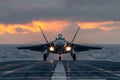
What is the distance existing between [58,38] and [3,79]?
28.4 m

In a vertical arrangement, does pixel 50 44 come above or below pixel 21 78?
above

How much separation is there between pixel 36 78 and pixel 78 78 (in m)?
3.08

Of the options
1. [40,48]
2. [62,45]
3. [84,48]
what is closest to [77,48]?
[84,48]

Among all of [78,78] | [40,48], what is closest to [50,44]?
[40,48]

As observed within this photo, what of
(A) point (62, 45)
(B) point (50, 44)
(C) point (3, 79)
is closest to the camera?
(C) point (3, 79)

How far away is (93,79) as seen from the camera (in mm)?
25484

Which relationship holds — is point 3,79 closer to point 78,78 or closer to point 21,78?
point 21,78

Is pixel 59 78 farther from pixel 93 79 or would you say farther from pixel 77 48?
pixel 77 48

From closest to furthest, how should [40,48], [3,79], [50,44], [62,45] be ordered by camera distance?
[3,79] < [62,45] < [50,44] < [40,48]

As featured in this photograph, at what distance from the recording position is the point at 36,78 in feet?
85.6

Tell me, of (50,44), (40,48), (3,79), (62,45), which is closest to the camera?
(3,79)

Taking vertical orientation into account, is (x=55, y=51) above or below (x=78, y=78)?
above

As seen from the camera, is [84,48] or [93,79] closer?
[93,79]

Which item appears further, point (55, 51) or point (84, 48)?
point (84, 48)
